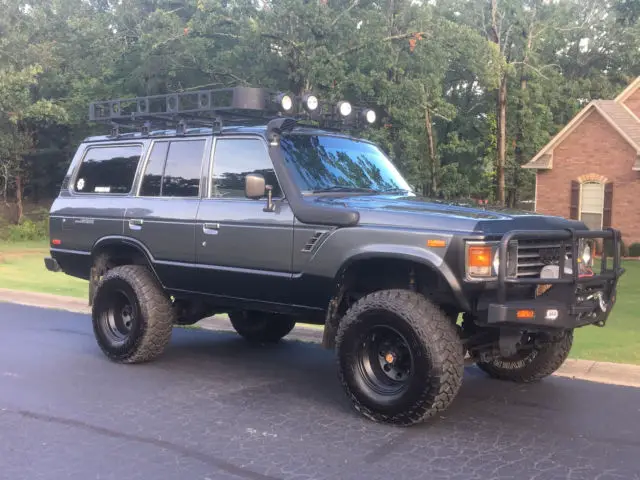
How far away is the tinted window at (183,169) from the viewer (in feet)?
21.2

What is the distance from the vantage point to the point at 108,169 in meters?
7.34

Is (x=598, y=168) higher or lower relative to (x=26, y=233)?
higher

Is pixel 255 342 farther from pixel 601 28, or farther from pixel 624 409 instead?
pixel 601 28

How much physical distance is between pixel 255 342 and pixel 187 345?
30.1 inches

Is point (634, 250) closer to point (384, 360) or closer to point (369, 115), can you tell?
point (369, 115)

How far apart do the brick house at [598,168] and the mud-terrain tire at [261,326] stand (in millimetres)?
17401

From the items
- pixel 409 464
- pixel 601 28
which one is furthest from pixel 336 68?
pixel 601 28

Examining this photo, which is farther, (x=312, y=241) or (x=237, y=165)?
(x=237, y=165)

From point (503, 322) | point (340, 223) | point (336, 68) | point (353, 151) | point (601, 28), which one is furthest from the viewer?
point (601, 28)

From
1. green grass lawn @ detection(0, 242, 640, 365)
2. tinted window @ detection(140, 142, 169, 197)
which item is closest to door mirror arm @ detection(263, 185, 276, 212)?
tinted window @ detection(140, 142, 169, 197)

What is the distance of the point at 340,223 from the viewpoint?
5219 mm

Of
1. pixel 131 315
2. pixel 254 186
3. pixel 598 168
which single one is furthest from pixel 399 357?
pixel 598 168

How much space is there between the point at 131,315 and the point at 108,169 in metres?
1.57

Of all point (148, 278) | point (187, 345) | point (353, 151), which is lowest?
point (187, 345)
